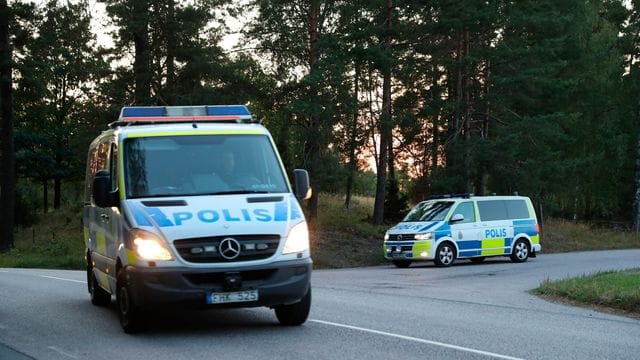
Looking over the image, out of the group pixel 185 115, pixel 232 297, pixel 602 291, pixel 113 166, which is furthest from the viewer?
pixel 602 291

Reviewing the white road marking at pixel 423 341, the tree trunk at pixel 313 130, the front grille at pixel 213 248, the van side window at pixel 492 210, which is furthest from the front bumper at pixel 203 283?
the tree trunk at pixel 313 130

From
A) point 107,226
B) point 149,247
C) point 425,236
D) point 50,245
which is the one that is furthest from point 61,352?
point 50,245

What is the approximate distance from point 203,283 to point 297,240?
3.81 ft

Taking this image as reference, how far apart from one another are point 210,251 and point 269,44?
25.3 meters

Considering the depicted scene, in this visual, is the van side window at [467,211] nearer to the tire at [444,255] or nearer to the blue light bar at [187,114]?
the tire at [444,255]

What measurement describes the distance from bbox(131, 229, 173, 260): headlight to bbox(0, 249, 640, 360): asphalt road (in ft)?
2.31

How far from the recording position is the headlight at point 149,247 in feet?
28.9

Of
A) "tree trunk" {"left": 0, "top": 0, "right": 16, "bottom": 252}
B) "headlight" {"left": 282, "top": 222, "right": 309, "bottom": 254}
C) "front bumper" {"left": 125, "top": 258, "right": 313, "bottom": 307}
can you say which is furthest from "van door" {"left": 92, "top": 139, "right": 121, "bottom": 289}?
"tree trunk" {"left": 0, "top": 0, "right": 16, "bottom": 252}

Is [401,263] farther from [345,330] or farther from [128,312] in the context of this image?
[128,312]

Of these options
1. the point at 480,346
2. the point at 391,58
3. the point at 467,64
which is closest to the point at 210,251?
the point at 480,346

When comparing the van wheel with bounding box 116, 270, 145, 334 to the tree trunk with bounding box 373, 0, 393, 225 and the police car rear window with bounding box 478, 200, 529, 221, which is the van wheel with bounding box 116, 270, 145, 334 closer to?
the police car rear window with bounding box 478, 200, 529, 221

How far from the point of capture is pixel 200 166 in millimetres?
9945

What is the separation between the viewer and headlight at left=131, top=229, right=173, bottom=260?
8.80 metres

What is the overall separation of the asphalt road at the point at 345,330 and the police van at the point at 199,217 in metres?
0.46
